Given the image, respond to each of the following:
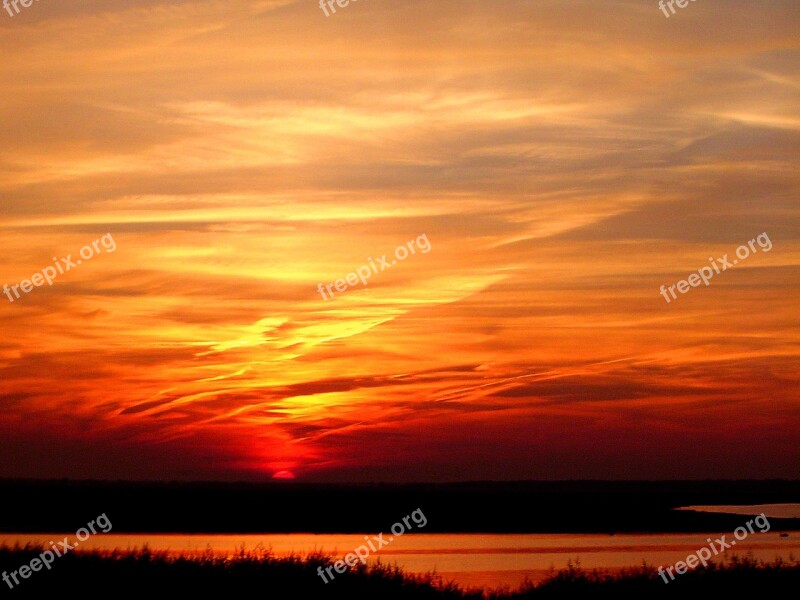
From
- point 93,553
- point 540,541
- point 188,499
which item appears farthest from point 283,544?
point 188,499

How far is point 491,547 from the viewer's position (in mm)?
52906

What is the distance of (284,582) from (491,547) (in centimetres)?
2766

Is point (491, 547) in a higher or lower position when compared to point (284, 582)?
lower

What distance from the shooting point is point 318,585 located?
27.2 meters

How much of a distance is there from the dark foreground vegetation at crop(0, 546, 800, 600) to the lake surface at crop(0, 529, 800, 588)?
6.62m

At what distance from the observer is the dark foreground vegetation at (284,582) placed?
25812 mm

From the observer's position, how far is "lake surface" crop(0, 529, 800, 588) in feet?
134

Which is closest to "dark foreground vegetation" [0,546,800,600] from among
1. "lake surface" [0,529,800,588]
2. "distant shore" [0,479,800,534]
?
"lake surface" [0,529,800,588]

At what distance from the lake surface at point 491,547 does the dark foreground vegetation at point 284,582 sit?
6.62 meters

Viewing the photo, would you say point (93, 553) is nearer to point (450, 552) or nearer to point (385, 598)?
point (385, 598)

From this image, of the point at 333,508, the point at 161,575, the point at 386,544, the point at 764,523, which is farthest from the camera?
the point at 333,508

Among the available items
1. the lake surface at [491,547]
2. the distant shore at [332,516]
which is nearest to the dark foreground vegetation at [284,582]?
the lake surface at [491,547]

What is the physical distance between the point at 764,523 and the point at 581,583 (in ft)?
161

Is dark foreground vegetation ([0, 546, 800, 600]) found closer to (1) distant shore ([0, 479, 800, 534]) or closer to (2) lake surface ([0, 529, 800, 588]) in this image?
(2) lake surface ([0, 529, 800, 588])
